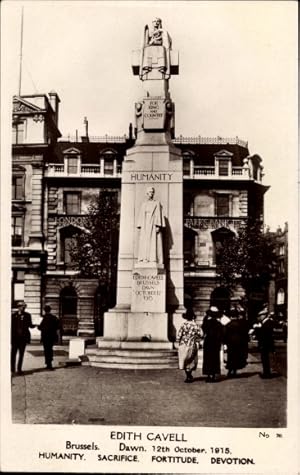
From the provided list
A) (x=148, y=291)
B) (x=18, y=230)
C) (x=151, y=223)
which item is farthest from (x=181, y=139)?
(x=148, y=291)

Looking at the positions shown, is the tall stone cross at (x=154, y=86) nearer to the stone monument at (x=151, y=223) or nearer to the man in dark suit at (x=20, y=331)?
the stone monument at (x=151, y=223)

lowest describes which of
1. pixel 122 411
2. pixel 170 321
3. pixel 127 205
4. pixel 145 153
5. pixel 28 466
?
pixel 28 466

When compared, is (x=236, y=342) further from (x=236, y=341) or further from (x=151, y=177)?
(x=151, y=177)

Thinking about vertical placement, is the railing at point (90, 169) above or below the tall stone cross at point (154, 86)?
above

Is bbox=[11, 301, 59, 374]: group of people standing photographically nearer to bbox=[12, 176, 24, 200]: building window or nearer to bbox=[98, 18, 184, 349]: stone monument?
bbox=[98, 18, 184, 349]: stone monument

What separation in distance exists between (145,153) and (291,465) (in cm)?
672

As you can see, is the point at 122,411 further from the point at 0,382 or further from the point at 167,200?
the point at 167,200

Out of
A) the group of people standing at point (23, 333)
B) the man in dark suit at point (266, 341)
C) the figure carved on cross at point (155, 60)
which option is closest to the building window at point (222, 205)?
the figure carved on cross at point (155, 60)

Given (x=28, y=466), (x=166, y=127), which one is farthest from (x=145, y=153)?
(x=28, y=466)

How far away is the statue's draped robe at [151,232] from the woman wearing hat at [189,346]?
2155 millimetres

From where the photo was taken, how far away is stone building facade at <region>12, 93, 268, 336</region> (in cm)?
2394

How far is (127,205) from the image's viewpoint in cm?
1142

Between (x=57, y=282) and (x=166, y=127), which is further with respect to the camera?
(x=57, y=282)

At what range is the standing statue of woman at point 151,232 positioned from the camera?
434 inches
